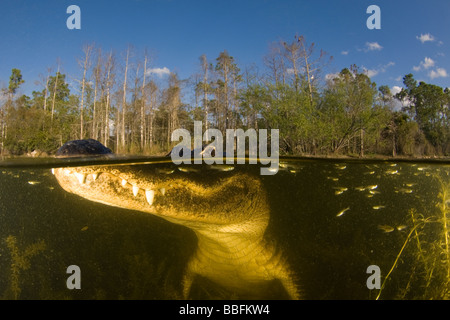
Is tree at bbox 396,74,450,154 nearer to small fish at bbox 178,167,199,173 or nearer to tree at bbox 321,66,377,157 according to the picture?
tree at bbox 321,66,377,157

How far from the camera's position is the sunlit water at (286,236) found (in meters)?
4.69

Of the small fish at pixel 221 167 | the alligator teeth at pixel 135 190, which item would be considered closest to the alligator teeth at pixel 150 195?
the alligator teeth at pixel 135 190

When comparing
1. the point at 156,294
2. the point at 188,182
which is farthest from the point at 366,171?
the point at 156,294

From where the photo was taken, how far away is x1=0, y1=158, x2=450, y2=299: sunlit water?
469cm

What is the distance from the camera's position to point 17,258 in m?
6.40

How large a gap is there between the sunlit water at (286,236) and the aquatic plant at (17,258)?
0.03 m

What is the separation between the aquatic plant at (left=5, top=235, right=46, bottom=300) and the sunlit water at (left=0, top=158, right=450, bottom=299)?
3cm

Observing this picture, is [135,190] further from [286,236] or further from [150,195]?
[286,236]

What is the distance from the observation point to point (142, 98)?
71.1 ft

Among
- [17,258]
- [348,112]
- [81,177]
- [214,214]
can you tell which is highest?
[348,112]

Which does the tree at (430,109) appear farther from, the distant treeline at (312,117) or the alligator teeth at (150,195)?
the alligator teeth at (150,195)

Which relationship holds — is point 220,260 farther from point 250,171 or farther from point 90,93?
point 90,93

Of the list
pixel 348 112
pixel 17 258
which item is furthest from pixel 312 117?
pixel 17 258

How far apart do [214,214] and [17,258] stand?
681 centimetres
